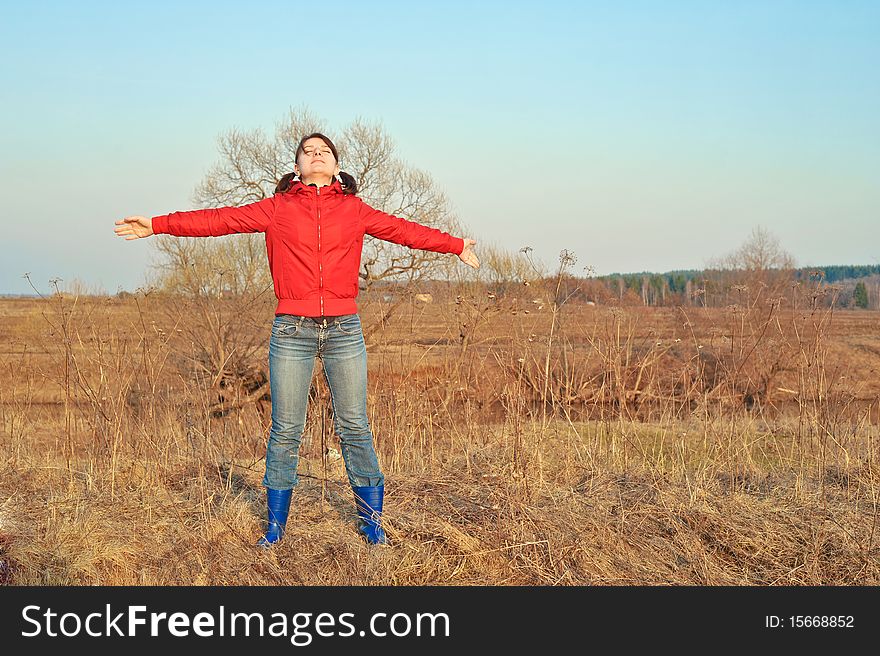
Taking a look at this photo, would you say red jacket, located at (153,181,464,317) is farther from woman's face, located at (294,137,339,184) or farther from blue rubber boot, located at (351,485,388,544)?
blue rubber boot, located at (351,485,388,544)

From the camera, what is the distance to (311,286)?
10.9ft

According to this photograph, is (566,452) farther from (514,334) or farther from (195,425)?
(195,425)

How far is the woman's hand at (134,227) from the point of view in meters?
3.35

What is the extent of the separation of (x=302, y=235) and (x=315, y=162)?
0.35 meters

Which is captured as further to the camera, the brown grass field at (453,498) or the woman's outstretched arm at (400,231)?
the woman's outstretched arm at (400,231)

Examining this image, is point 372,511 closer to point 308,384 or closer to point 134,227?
point 308,384

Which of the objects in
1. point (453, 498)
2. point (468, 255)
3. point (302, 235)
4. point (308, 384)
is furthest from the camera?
point (453, 498)

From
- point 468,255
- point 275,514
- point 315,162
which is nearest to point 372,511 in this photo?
point 275,514

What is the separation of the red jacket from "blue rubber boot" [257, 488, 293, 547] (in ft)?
2.74

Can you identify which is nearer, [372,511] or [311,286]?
[311,286]

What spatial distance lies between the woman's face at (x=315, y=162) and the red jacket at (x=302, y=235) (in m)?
0.06

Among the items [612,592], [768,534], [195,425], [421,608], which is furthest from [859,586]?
[195,425]

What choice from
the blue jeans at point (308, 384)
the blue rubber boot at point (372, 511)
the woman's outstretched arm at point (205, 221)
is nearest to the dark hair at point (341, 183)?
the woman's outstretched arm at point (205, 221)

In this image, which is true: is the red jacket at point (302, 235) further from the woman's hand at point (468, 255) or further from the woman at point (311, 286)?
the woman's hand at point (468, 255)
